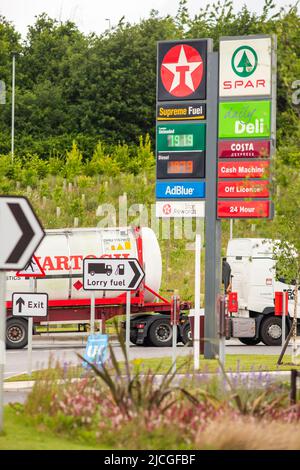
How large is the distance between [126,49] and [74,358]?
5415 centimetres

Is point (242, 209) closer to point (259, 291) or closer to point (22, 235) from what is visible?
point (259, 291)

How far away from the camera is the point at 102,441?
1356 cm

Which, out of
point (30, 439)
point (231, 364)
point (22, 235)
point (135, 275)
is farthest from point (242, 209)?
point (30, 439)

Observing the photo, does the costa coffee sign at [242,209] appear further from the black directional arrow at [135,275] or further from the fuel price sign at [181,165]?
the black directional arrow at [135,275]

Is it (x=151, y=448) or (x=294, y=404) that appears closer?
(x=151, y=448)

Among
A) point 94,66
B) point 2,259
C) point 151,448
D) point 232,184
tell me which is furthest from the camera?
point 94,66

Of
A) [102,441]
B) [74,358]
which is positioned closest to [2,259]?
[102,441]

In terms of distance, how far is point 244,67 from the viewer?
1097 inches

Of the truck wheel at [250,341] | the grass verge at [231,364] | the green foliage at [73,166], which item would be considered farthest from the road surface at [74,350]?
the green foliage at [73,166]

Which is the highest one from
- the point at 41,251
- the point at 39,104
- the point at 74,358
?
the point at 39,104

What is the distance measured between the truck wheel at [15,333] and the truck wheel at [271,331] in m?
6.94

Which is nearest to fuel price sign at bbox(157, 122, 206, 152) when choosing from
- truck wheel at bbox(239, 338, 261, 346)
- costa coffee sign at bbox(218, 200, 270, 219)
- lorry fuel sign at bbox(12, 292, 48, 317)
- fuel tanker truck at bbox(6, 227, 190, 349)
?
costa coffee sign at bbox(218, 200, 270, 219)

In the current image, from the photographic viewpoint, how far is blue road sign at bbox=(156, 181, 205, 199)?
2819cm
